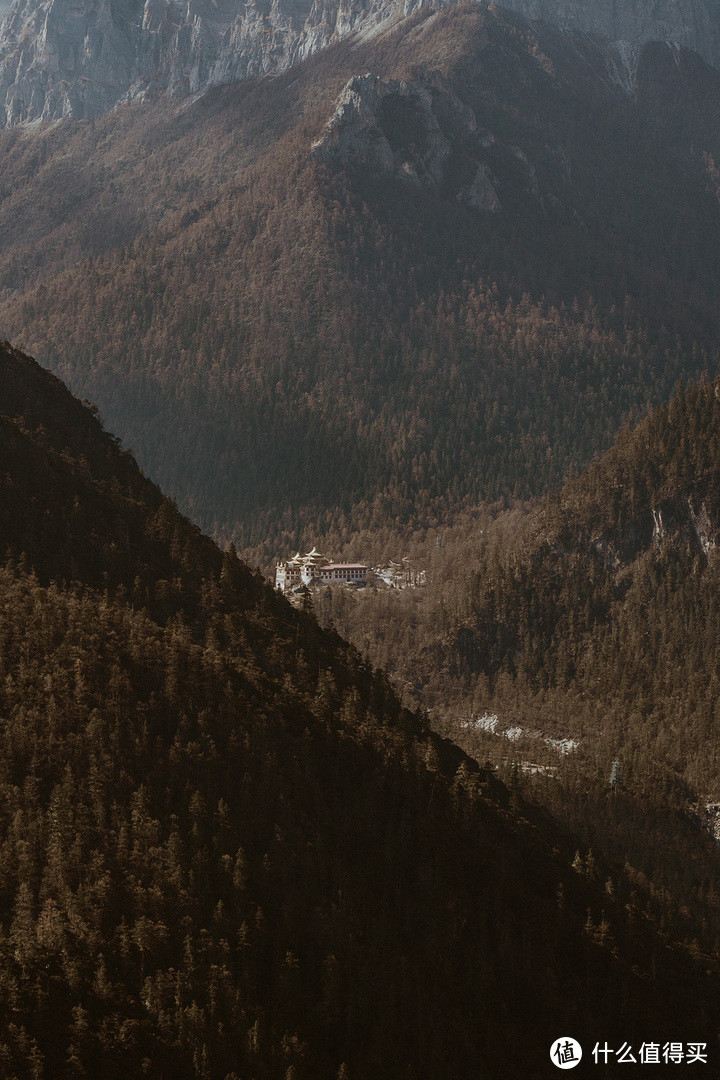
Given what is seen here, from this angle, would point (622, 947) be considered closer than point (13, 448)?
Yes

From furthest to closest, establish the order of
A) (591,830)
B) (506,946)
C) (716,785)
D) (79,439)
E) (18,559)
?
(716,785)
(591,830)
(79,439)
(18,559)
(506,946)

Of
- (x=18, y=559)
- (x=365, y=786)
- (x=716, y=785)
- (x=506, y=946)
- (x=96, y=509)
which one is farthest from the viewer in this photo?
(x=716, y=785)

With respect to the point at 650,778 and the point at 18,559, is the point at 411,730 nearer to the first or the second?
the point at 18,559

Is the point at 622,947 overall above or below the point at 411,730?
below

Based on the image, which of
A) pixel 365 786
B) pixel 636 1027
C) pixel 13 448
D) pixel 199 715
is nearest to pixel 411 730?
pixel 365 786

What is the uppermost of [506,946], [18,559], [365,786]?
[18,559]

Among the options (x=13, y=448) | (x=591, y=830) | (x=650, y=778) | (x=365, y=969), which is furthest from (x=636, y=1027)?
(x=650, y=778)
